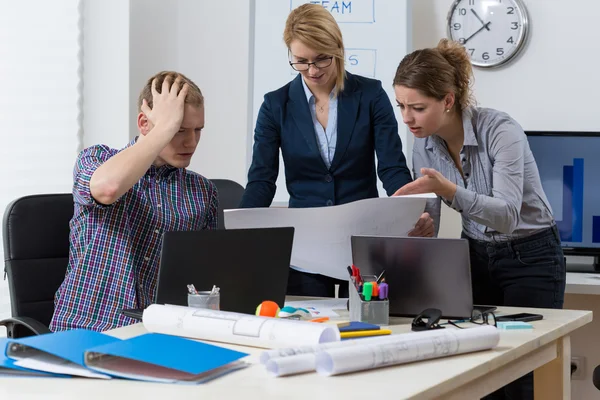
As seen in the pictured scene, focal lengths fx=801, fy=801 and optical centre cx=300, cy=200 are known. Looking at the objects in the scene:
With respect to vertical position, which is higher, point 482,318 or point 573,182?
point 573,182

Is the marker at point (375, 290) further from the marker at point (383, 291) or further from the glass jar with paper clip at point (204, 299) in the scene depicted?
the glass jar with paper clip at point (204, 299)

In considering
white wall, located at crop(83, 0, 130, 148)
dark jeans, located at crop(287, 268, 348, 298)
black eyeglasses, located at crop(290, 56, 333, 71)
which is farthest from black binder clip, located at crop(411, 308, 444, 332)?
white wall, located at crop(83, 0, 130, 148)

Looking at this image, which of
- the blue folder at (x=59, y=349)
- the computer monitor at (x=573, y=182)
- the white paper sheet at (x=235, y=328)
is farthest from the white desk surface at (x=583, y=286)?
the blue folder at (x=59, y=349)

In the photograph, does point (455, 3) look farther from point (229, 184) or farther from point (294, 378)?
point (294, 378)

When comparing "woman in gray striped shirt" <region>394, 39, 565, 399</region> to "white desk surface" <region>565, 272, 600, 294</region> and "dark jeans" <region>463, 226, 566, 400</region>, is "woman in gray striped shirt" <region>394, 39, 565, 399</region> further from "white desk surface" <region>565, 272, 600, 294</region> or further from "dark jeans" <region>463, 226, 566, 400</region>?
"white desk surface" <region>565, 272, 600, 294</region>

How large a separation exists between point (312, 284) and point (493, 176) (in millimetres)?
540

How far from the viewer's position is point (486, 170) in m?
2.06

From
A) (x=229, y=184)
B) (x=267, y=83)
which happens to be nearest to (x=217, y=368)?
(x=229, y=184)

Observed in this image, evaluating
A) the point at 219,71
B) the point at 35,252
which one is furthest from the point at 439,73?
the point at 219,71

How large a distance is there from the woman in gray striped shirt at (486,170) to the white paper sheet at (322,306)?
0.35 meters

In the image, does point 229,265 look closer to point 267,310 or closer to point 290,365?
point 267,310

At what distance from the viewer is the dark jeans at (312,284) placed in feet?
6.86

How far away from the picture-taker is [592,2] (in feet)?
10.5

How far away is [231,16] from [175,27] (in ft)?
0.92
